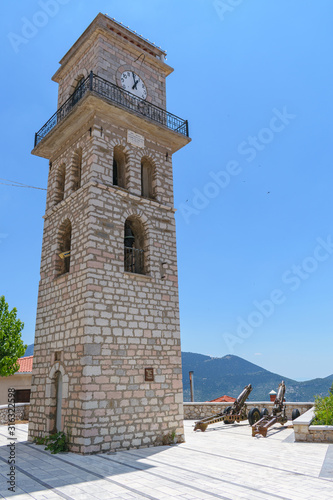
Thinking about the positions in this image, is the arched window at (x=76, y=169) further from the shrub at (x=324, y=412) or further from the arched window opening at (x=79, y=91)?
the shrub at (x=324, y=412)


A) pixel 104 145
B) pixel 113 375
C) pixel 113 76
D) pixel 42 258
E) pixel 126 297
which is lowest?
pixel 113 375

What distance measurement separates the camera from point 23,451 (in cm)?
865

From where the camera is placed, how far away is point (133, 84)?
12.0 meters

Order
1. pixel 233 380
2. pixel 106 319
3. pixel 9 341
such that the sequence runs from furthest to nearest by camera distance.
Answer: pixel 233 380, pixel 9 341, pixel 106 319

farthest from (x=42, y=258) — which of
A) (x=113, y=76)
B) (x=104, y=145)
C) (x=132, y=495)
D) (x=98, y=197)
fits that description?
(x=132, y=495)

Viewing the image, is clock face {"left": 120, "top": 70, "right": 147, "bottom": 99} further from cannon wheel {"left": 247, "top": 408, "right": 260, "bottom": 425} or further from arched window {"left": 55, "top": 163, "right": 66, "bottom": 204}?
cannon wheel {"left": 247, "top": 408, "right": 260, "bottom": 425}

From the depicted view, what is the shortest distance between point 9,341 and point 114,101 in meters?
13.0

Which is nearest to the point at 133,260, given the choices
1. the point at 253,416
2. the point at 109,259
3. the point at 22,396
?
the point at 109,259

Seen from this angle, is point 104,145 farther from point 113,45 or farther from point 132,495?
point 132,495

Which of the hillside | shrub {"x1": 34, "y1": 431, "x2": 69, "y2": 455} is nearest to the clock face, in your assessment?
shrub {"x1": 34, "y1": 431, "x2": 69, "y2": 455}

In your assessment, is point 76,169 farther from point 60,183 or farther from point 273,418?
point 273,418

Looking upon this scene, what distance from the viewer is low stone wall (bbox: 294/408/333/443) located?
899cm

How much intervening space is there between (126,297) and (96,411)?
2747 millimetres

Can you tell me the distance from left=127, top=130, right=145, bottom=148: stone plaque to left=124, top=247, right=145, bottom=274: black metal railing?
3.20 metres
